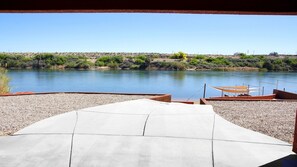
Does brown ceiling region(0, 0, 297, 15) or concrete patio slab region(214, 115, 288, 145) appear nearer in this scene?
brown ceiling region(0, 0, 297, 15)

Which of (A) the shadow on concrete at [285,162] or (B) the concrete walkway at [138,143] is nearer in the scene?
(A) the shadow on concrete at [285,162]

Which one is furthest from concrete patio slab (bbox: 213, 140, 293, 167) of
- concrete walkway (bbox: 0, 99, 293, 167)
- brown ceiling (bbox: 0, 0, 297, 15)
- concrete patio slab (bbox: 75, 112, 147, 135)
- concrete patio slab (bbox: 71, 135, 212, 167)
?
brown ceiling (bbox: 0, 0, 297, 15)

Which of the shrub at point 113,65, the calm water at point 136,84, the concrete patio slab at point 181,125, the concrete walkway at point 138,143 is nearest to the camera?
the concrete walkway at point 138,143

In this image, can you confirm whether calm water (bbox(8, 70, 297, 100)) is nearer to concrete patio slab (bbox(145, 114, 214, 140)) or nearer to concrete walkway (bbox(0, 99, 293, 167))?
concrete patio slab (bbox(145, 114, 214, 140))

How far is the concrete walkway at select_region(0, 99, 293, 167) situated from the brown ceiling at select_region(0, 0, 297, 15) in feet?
6.11

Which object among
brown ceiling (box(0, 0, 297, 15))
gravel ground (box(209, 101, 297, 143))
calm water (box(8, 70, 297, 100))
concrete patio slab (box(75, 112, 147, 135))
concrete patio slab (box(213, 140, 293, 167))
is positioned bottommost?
calm water (box(8, 70, 297, 100))

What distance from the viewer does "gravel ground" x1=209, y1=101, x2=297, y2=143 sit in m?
5.25

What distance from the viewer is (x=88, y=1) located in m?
3.19

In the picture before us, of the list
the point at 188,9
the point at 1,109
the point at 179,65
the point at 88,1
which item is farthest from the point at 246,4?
the point at 179,65

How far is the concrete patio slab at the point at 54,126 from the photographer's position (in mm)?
4855

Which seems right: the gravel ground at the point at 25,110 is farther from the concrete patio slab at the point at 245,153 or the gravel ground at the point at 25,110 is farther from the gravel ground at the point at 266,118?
the gravel ground at the point at 266,118

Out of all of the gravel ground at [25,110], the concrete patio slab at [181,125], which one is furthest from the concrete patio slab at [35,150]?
the concrete patio slab at [181,125]

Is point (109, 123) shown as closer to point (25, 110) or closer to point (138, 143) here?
point (138, 143)

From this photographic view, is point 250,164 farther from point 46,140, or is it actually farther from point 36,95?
point 36,95
